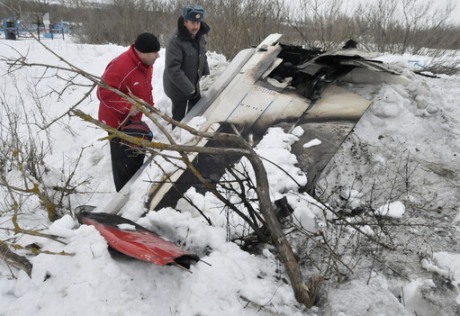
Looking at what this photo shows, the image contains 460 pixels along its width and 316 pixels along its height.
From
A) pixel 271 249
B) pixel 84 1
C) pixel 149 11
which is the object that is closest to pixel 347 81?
pixel 271 249

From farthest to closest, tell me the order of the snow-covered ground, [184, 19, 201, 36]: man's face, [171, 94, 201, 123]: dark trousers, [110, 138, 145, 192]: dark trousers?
[171, 94, 201, 123]: dark trousers
[184, 19, 201, 36]: man's face
[110, 138, 145, 192]: dark trousers
the snow-covered ground

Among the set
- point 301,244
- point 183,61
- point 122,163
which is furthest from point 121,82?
point 301,244

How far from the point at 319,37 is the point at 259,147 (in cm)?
610

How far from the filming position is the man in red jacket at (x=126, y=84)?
117 inches

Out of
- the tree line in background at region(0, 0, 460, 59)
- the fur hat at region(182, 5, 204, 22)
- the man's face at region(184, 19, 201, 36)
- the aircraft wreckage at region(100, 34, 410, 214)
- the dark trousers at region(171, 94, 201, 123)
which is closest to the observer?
the aircraft wreckage at region(100, 34, 410, 214)

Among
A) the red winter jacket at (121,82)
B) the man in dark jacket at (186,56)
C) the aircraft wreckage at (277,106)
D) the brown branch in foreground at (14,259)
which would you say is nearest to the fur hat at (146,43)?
the red winter jacket at (121,82)

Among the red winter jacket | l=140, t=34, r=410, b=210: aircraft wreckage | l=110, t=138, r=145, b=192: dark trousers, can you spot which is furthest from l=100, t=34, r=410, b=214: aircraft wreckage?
the red winter jacket

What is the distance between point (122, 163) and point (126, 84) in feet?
2.61

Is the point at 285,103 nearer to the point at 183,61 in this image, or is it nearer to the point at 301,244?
the point at 183,61

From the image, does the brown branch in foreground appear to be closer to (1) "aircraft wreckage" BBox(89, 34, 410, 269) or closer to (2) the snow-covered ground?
(2) the snow-covered ground

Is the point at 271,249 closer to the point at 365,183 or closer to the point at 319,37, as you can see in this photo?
the point at 365,183

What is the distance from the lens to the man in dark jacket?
146 inches

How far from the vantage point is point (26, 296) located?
1.75 meters

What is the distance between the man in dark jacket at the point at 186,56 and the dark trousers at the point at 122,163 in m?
1.01
